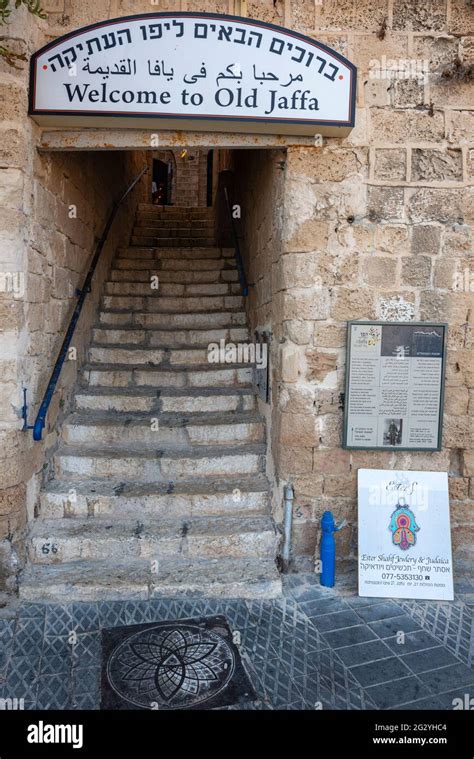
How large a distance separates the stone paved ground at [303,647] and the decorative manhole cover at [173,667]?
7cm

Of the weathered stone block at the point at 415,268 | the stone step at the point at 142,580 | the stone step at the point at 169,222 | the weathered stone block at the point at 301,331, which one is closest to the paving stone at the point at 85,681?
the stone step at the point at 142,580

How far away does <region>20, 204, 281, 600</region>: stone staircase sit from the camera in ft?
11.2

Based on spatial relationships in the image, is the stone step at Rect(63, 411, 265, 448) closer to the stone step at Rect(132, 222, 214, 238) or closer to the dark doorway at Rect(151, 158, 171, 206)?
the stone step at Rect(132, 222, 214, 238)

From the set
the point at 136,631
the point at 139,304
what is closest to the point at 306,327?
the point at 136,631

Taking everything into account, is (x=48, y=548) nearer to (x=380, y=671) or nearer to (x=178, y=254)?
(x=380, y=671)

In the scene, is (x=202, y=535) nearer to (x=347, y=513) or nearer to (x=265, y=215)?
(x=347, y=513)

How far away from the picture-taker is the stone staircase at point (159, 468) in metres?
3.42

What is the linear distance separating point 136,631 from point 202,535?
0.78 m

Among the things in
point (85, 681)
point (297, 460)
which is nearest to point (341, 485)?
point (297, 460)

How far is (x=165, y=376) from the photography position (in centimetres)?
482

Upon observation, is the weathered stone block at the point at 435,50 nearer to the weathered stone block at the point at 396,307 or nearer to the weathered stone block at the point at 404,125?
the weathered stone block at the point at 404,125

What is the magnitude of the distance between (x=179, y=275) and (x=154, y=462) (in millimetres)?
2653

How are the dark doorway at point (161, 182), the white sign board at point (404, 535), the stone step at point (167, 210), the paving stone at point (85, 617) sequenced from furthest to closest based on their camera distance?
the dark doorway at point (161, 182), the stone step at point (167, 210), the white sign board at point (404, 535), the paving stone at point (85, 617)
